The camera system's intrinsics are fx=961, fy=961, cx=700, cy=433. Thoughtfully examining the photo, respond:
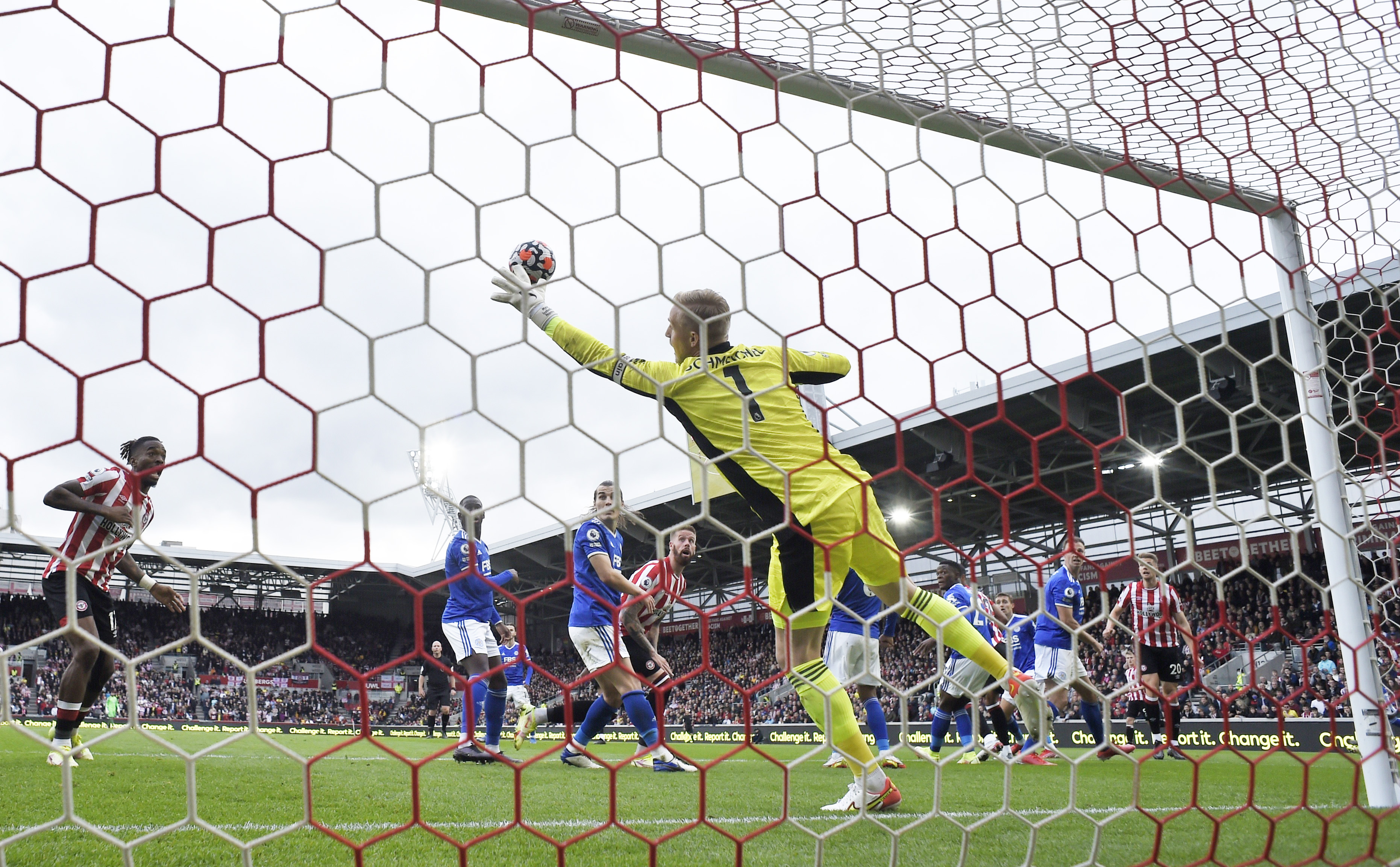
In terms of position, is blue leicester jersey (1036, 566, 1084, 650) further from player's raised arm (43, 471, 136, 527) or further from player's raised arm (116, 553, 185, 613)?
player's raised arm (43, 471, 136, 527)

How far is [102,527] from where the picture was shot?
3.67 metres

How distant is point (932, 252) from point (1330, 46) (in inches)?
80.6

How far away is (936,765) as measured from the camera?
2410 mm

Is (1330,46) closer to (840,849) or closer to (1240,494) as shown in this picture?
(840,849)

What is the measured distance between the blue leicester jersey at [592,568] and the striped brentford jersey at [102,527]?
60.3 inches

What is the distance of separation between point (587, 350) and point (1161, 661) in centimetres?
668

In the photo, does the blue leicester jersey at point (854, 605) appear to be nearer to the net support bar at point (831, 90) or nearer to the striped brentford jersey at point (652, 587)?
the striped brentford jersey at point (652, 587)

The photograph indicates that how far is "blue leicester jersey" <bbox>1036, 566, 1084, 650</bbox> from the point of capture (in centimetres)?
748

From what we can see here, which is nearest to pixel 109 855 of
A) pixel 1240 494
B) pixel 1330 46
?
pixel 1330 46

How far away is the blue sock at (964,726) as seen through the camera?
8844mm

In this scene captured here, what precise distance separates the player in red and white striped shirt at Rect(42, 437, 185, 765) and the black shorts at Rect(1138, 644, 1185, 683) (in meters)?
6.71

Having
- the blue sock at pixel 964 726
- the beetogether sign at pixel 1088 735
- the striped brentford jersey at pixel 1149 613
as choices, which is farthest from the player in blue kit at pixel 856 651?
the blue sock at pixel 964 726

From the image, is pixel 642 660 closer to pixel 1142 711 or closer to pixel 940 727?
pixel 940 727

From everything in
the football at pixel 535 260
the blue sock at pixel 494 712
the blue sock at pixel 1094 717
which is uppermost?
the football at pixel 535 260
